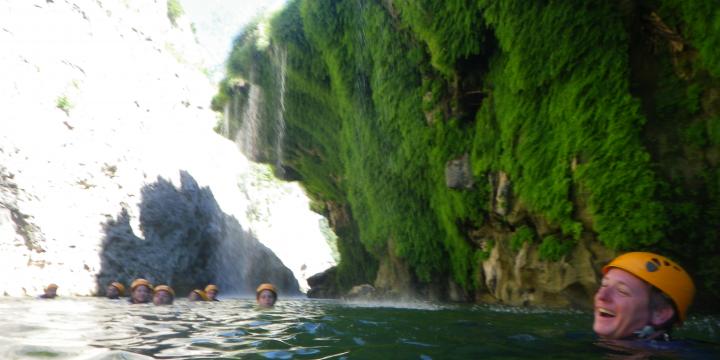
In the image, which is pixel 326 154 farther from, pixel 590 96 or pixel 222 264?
pixel 590 96

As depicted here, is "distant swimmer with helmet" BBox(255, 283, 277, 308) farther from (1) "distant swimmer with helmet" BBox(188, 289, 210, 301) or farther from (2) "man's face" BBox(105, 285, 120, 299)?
(2) "man's face" BBox(105, 285, 120, 299)

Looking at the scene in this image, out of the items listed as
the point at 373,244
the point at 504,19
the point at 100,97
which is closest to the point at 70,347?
the point at 504,19

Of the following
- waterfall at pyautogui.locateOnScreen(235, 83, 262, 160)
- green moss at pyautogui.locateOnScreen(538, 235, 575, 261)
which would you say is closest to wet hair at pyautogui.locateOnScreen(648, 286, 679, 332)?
green moss at pyautogui.locateOnScreen(538, 235, 575, 261)

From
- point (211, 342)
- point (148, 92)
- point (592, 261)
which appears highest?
point (148, 92)

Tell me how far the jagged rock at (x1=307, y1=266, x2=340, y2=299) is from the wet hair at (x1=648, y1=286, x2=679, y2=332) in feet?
66.5

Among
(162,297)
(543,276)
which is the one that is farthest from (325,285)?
(543,276)

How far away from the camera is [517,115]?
10602mm

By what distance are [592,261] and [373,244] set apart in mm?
10186

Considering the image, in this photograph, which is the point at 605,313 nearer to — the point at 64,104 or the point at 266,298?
the point at 266,298

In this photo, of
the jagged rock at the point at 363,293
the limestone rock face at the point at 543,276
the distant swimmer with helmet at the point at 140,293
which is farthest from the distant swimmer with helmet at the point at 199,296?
the limestone rock face at the point at 543,276

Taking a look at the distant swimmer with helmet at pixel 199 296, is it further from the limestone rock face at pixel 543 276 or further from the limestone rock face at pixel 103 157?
the limestone rock face at pixel 543 276

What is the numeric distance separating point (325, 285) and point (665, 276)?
70.7 feet

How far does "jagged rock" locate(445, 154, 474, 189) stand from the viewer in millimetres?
12578

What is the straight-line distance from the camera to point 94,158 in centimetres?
2055
